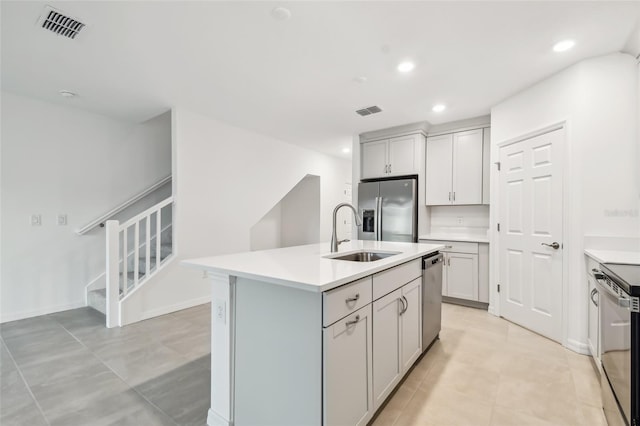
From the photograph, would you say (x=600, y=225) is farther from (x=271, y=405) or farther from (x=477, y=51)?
(x=271, y=405)

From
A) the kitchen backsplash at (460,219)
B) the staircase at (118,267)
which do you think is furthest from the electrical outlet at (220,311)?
the kitchen backsplash at (460,219)

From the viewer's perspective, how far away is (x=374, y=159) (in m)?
4.75

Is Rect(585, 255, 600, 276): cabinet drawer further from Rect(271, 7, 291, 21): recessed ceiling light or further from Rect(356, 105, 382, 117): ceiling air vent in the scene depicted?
Rect(271, 7, 291, 21): recessed ceiling light

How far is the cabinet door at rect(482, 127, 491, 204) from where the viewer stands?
3.91 metres

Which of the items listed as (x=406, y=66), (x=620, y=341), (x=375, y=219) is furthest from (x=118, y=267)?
(x=620, y=341)

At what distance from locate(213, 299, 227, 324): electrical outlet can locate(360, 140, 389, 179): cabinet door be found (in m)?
3.56

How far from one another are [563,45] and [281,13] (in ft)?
7.34

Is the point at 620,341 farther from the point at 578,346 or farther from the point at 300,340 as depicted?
the point at 578,346

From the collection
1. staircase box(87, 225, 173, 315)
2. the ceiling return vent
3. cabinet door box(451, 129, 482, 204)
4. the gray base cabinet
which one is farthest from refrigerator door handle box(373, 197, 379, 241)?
the ceiling return vent

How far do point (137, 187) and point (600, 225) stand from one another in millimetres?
5375

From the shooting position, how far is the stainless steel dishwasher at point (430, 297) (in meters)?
2.35

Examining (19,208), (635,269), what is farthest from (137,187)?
(635,269)

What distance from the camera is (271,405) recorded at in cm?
139

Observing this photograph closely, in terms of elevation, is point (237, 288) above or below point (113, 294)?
above
